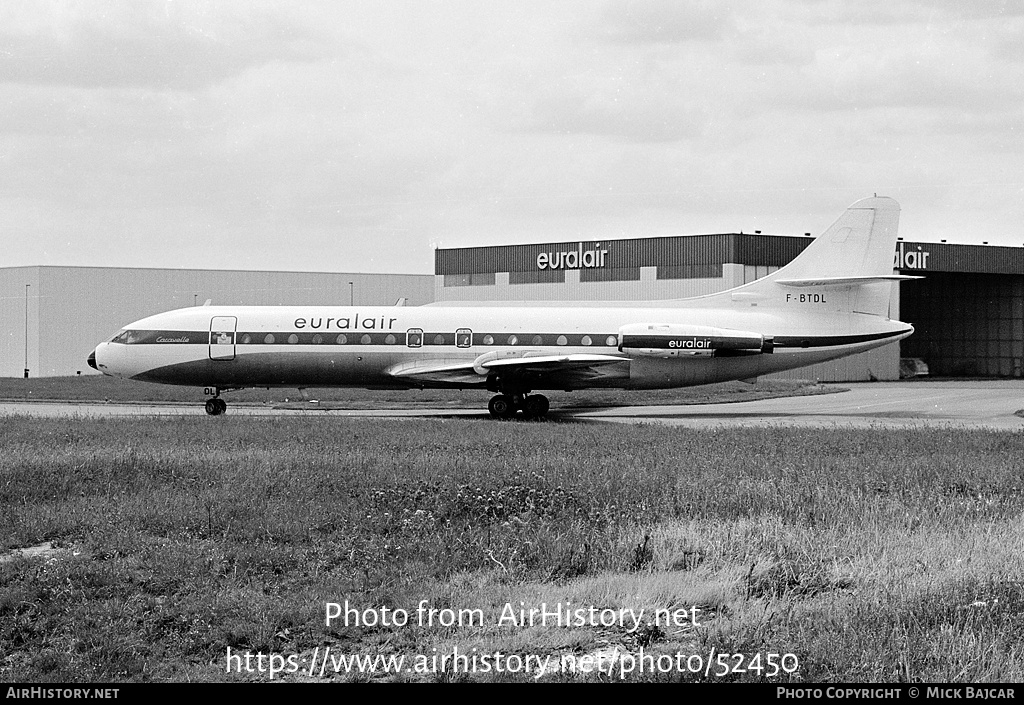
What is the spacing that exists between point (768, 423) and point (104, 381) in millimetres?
33759

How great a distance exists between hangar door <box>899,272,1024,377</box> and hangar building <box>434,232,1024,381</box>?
0.06 metres

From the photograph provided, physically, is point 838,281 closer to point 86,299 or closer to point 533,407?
point 533,407

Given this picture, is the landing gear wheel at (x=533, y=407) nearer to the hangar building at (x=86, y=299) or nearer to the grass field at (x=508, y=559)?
the grass field at (x=508, y=559)

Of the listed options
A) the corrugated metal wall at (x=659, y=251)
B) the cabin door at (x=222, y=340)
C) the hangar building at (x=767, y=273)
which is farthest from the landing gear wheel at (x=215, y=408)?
the corrugated metal wall at (x=659, y=251)

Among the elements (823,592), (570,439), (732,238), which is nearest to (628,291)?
(732,238)

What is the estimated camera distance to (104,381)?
5147 cm

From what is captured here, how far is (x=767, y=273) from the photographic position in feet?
185

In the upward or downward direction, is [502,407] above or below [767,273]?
below

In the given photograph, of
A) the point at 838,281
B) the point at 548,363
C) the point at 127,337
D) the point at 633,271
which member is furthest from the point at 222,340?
the point at 633,271

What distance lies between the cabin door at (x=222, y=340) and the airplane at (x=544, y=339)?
4 centimetres

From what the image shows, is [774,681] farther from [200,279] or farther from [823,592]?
[200,279]

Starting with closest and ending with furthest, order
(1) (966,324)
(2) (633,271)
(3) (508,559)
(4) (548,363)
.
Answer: (3) (508,559) < (4) (548,363) < (2) (633,271) < (1) (966,324)

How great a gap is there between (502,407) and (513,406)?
0.29m

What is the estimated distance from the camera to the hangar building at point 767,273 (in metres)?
56.0
